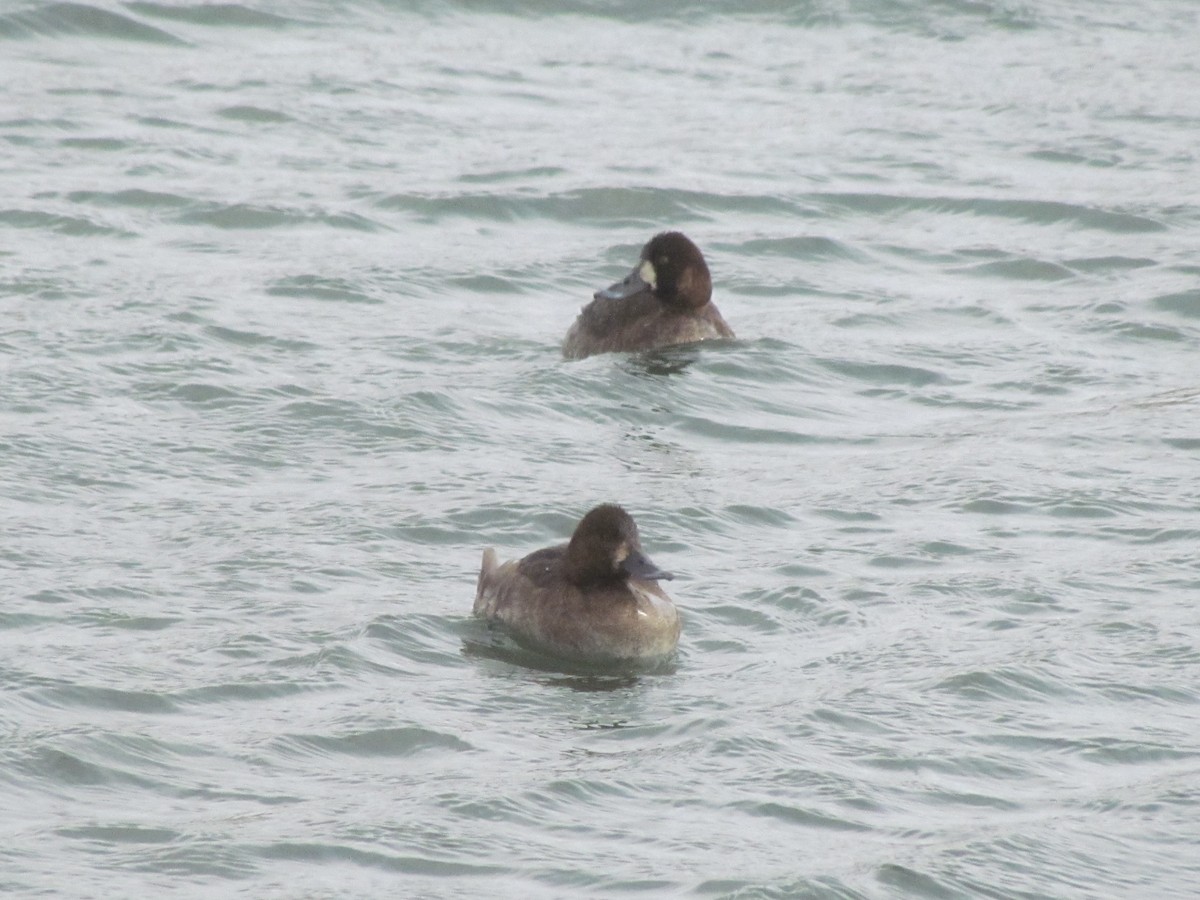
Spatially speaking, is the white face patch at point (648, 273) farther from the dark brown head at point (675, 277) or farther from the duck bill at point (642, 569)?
the duck bill at point (642, 569)

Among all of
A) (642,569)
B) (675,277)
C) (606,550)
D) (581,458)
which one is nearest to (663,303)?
(675,277)

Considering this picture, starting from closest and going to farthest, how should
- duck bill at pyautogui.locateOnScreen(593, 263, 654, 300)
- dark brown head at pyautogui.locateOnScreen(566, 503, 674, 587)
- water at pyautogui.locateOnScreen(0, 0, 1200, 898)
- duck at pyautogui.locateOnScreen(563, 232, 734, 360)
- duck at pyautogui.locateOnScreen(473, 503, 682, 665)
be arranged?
water at pyautogui.locateOnScreen(0, 0, 1200, 898) < duck at pyautogui.locateOnScreen(473, 503, 682, 665) < dark brown head at pyautogui.locateOnScreen(566, 503, 674, 587) < duck at pyautogui.locateOnScreen(563, 232, 734, 360) < duck bill at pyautogui.locateOnScreen(593, 263, 654, 300)

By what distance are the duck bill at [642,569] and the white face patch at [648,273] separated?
535 centimetres

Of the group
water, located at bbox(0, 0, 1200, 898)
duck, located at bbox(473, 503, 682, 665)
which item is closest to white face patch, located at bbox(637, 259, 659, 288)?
water, located at bbox(0, 0, 1200, 898)

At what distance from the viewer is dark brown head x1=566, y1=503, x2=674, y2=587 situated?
31.1 feet

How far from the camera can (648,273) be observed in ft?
48.5

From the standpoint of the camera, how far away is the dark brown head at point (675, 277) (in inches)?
576

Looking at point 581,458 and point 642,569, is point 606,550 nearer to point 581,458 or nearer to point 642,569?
point 642,569

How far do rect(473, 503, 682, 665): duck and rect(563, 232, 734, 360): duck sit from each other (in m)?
4.91

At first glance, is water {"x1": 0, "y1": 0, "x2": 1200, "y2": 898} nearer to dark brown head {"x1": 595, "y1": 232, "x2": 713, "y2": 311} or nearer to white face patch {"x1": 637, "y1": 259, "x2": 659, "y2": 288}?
dark brown head {"x1": 595, "y1": 232, "x2": 713, "y2": 311}

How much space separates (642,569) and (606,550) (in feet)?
0.67

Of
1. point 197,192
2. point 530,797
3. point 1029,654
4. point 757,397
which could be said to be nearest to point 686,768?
point 530,797

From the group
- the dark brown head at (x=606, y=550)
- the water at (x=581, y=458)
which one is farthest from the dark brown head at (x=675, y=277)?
the dark brown head at (x=606, y=550)

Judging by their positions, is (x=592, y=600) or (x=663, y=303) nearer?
(x=592, y=600)
